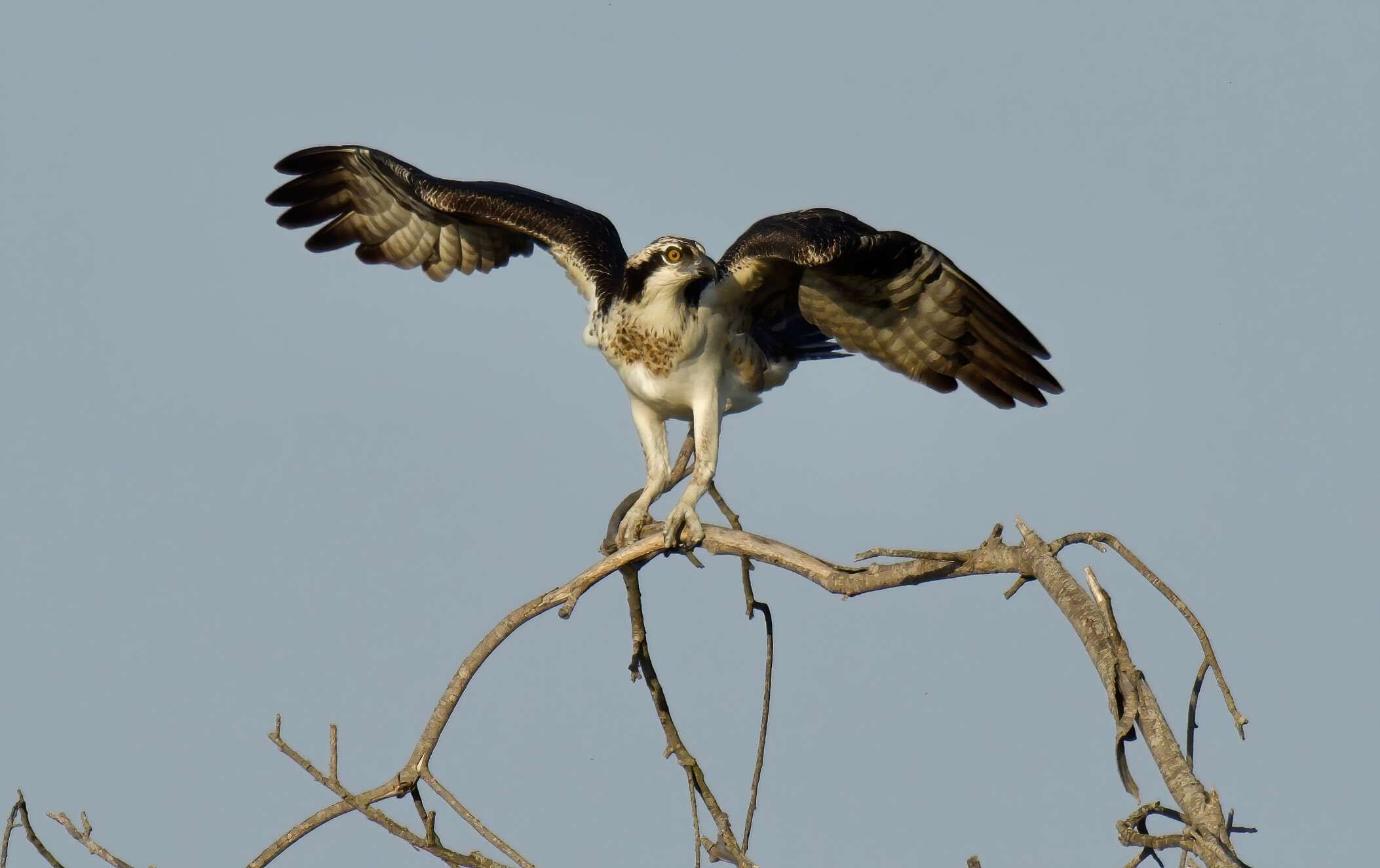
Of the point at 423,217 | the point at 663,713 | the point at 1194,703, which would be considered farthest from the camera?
the point at 423,217

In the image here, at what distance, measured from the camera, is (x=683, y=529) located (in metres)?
7.59

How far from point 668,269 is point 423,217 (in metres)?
2.63

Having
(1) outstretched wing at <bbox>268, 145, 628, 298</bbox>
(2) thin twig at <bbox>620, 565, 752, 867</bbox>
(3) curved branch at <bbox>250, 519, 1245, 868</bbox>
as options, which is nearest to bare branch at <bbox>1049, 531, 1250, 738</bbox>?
(3) curved branch at <bbox>250, 519, 1245, 868</bbox>

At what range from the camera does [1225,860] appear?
3.90 m

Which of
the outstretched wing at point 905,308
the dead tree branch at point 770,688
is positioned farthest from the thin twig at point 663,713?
the outstretched wing at point 905,308

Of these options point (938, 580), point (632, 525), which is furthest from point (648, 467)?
point (938, 580)

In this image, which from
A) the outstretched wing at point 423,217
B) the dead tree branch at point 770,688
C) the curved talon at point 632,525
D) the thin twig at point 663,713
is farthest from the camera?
the outstretched wing at point 423,217

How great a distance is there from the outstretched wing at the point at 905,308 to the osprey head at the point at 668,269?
263mm

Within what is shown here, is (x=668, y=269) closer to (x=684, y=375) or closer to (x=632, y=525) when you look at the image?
(x=684, y=375)

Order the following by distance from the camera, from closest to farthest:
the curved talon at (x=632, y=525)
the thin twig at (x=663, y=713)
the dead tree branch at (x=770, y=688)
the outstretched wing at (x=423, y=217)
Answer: the dead tree branch at (x=770, y=688)
the thin twig at (x=663, y=713)
the curved talon at (x=632, y=525)
the outstretched wing at (x=423, y=217)

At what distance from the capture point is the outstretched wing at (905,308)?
26.3 feet

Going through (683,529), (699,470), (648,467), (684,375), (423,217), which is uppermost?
(423,217)

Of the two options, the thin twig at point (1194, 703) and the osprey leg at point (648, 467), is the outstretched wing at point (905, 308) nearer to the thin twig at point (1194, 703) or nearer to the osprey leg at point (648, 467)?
the osprey leg at point (648, 467)

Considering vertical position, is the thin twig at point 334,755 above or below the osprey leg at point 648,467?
below
